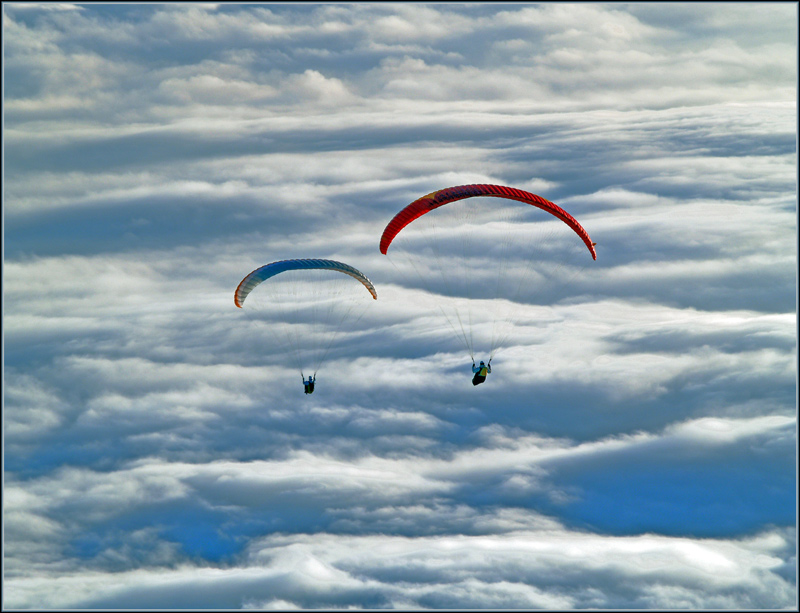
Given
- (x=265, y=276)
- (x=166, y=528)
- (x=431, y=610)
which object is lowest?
(x=431, y=610)

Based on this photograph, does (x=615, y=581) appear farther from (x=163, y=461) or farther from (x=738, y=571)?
(x=163, y=461)

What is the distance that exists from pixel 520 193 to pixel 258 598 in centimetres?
12022

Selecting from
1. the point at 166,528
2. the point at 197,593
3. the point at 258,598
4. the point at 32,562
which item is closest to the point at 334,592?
the point at 258,598

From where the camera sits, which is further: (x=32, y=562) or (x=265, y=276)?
(x=32, y=562)

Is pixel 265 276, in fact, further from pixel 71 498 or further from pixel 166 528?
pixel 71 498

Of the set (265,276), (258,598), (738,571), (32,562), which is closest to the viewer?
(265,276)

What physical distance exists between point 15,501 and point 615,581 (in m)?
126

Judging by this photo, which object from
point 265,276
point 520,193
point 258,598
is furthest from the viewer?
point 258,598

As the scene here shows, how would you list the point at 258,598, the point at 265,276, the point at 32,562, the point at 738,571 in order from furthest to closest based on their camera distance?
the point at 32,562, the point at 738,571, the point at 258,598, the point at 265,276

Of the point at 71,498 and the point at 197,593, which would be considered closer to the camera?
the point at 197,593

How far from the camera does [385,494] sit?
16875cm

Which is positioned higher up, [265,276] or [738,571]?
[265,276]

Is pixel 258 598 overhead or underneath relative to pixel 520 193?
underneath

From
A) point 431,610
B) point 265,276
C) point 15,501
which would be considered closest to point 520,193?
Answer: point 265,276
